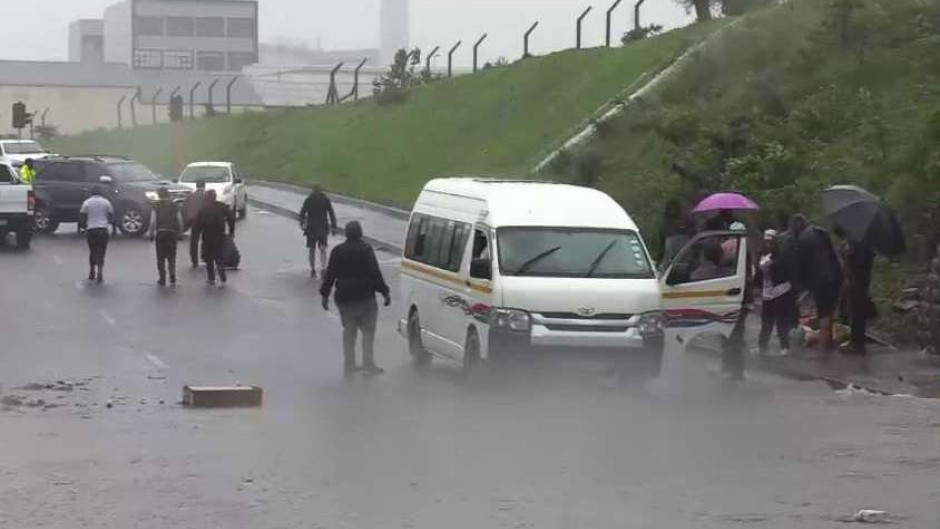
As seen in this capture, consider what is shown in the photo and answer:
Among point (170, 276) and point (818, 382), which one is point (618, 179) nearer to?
point (170, 276)

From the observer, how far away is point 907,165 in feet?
79.0

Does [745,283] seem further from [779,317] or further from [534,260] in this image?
[779,317]

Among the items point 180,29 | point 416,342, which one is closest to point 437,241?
point 416,342

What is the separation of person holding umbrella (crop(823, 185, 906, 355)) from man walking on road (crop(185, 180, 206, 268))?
45.1 ft

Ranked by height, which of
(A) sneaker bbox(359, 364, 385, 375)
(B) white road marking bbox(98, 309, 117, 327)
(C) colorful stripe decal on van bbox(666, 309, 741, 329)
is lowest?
(B) white road marking bbox(98, 309, 117, 327)

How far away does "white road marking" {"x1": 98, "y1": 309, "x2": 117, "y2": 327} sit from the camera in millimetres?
24369

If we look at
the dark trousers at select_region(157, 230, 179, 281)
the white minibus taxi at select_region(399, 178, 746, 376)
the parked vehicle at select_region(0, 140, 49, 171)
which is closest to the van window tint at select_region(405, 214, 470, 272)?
the white minibus taxi at select_region(399, 178, 746, 376)

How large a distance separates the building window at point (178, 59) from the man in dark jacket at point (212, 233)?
432ft

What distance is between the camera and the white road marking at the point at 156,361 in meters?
19.8

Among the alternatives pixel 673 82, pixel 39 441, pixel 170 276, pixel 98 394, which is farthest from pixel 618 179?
pixel 39 441

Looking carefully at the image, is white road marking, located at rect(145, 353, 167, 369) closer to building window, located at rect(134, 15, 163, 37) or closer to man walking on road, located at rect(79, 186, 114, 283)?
man walking on road, located at rect(79, 186, 114, 283)

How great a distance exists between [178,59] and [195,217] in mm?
131601

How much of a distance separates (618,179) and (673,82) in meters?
4.58

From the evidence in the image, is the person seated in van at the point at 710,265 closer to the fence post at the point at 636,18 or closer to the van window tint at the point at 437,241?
the van window tint at the point at 437,241
